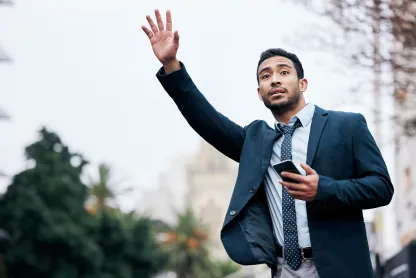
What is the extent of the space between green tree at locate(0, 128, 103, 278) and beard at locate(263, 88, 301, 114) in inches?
1840

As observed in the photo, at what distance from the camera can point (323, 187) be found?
13.9 feet

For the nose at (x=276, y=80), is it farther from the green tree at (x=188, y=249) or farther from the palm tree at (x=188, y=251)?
the palm tree at (x=188, y=251)

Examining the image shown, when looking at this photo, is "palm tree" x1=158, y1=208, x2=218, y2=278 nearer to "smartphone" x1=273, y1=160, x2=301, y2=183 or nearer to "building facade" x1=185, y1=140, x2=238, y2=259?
"building facade" x1=185, y1=140, x2=238, y2=259

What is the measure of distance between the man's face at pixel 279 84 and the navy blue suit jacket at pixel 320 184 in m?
0.13

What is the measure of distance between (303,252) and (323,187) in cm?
32

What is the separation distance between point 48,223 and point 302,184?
1886 inches

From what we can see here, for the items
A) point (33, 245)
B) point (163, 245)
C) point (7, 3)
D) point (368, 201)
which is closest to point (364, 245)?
point (368, 201)

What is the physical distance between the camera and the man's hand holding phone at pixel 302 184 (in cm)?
418

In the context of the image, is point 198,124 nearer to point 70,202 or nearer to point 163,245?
point 70,202

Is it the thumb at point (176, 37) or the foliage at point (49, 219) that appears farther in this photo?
the foliage at point (49, 219)

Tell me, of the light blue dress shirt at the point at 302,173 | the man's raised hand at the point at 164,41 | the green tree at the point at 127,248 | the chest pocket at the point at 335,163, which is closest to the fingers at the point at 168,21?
the man's raised hand at the point at 164,41

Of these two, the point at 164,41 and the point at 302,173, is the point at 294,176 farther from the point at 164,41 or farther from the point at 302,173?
the point at 164,41

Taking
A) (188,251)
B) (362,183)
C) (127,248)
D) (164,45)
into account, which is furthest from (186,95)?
(188,251)

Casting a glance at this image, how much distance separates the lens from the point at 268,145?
4672 millimetres
